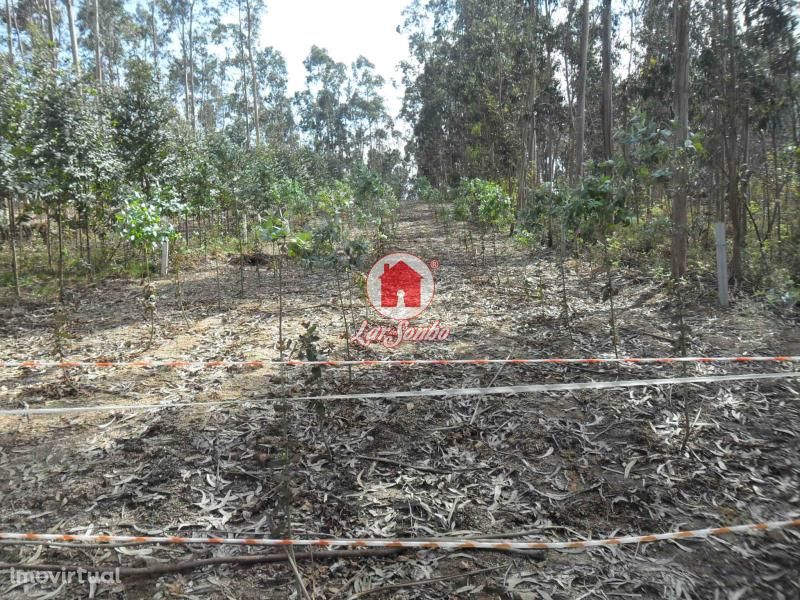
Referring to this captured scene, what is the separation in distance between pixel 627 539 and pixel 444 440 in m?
1.60

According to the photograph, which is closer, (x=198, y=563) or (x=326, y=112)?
(x=198, y=563)

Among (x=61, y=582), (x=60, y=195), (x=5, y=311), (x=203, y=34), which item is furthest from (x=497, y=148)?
(x=203, y=34)

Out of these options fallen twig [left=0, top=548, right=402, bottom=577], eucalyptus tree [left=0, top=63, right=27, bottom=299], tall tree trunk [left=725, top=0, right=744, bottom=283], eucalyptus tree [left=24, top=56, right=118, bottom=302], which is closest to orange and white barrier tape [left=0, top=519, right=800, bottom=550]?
fallen twig [left=0, top=548, right=402, bottom=577]

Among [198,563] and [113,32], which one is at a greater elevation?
[113,32]

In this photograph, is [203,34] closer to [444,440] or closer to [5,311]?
[5,311]

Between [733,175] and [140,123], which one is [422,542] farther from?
[140,123]

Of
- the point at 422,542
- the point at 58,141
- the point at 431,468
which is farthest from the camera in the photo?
the point at 58,141

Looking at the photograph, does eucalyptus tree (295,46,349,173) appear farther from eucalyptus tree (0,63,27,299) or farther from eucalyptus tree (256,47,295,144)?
eucalyptus tree (0,63,27,299)
